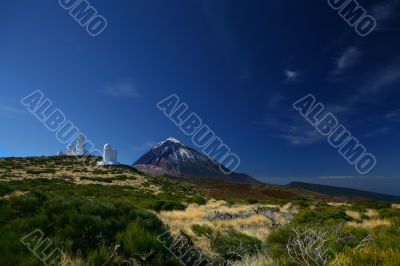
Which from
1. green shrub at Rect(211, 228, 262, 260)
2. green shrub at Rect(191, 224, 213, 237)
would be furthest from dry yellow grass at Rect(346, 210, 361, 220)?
green shrub at Rect(211, 228, 262, 260)

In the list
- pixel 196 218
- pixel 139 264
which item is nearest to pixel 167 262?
pixel 139 264

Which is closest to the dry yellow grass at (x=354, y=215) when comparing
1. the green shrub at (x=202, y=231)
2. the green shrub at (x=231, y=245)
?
the green shrub at (x=202, y=231)

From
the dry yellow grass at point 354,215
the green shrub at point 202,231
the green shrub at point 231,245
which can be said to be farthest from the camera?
the dry yellow grass at point 354,215

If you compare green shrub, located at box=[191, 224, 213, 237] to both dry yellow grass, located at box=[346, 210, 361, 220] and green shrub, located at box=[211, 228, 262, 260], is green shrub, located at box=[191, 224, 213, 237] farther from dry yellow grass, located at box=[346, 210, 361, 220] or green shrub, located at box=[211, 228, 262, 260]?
dry yellow grass, located at box=[346, 210, 361, 220]

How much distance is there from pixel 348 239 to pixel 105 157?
6403 cm

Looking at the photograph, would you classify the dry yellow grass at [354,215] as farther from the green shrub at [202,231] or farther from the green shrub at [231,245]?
the green shrub at [231,245]

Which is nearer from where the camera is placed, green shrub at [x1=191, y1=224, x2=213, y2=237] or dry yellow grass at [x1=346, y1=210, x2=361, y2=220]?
green shrub at [x1=191, y1=224, x2=213, y2=237]

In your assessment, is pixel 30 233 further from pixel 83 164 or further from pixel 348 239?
pixel 83 164

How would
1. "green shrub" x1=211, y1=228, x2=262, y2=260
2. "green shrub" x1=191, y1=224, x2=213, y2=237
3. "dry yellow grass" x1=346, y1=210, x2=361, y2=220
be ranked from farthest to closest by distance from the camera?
"dry yellow grass" x1=346, y1=210, x2=361, y2=220, "green shrub" x1=191, y1=224, x2=213, y2=237, "green shrub" x1=211, y1=228, x2=262, y2=260

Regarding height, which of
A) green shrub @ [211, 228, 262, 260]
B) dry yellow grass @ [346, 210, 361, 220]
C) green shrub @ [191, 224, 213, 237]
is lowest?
green shrub @ [191, 224, 213, 237]

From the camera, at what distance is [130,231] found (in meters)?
6.58

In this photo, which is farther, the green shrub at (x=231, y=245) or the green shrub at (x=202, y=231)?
the green shrub at (x=202, y=231)

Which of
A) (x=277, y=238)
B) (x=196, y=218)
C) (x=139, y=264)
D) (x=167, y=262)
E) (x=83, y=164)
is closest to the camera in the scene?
(x=139, y=264)

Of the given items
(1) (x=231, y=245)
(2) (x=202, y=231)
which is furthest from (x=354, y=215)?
(1) (x=231, y=245)
